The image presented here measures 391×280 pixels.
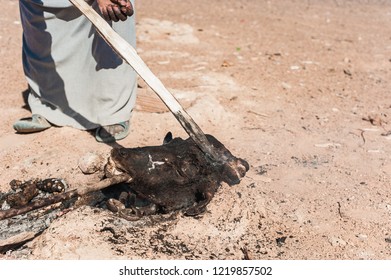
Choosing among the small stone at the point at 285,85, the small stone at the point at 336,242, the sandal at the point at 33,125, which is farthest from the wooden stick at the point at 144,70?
the small stone at the point at 285,85

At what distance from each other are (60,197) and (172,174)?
581 millimetres

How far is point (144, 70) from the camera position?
9.28 ft

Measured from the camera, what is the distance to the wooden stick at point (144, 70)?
283 centimetres

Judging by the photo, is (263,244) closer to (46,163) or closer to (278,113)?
(46,163)

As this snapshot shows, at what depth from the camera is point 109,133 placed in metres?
3.59

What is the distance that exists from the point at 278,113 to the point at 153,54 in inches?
69.9

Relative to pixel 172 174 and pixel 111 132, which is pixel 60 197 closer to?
pixel 172 174

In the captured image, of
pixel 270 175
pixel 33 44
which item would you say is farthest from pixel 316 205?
pixel 33 44

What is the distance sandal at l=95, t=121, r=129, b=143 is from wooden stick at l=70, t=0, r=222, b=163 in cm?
82

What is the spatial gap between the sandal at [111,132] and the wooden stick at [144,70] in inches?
32.3

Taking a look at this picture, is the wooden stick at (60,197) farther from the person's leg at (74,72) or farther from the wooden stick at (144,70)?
the person's leg at (74,72)

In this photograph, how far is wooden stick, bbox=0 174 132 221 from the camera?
7.93 ft

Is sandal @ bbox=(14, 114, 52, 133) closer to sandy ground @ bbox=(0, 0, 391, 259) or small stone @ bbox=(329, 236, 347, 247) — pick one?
sandy ground @ bbox=(0, 0, 391, 259)

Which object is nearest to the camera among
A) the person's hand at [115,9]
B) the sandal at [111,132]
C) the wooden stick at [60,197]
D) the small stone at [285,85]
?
the wooden stick at [60,197]
